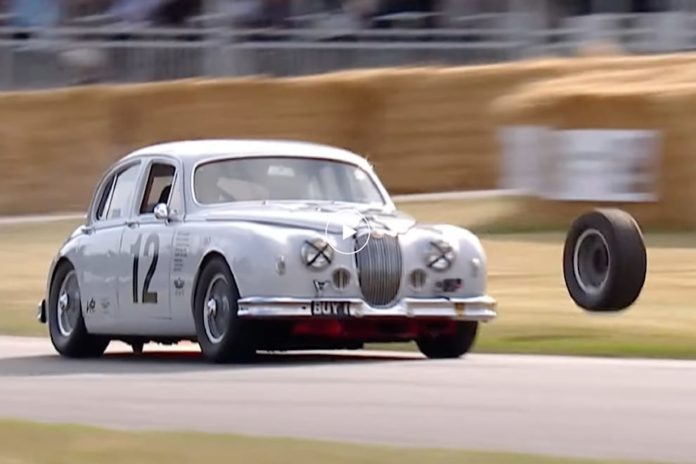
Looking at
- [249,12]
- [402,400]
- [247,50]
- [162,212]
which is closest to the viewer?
[402,400]

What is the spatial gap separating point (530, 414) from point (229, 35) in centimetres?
1890

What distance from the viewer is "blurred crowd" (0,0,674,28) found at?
27.0 m

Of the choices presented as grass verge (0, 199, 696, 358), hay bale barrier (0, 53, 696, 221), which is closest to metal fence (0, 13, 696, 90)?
hay bale barrier (0, 53, 696, 221)

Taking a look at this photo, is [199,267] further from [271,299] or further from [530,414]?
[530,414]

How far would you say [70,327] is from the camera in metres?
13.9

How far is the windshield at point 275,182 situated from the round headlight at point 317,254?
1.06 meters

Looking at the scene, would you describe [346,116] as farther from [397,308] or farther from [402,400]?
[402,400]

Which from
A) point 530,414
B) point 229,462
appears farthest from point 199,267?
point 229,462

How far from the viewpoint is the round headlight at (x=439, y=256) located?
39.9 feet

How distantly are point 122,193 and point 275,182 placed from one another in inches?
52.0

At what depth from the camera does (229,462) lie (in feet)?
24.9
